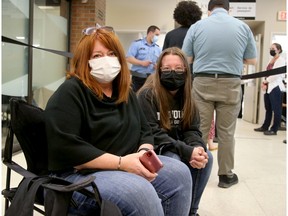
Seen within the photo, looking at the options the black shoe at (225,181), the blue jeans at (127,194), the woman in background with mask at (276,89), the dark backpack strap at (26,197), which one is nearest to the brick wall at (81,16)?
the woman in background with mask at (276,89)

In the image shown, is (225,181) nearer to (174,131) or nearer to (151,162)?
(174,131)

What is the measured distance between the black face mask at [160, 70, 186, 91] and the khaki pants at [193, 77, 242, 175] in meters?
0.71

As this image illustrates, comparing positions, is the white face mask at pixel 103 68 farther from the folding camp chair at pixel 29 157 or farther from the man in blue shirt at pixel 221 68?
the man in blue shirt at pixel 221 68

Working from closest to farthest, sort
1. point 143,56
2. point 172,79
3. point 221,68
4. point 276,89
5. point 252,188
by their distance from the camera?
point 172,79 < point 221,68 < point 252,188 < point 143,56 < point 276,89

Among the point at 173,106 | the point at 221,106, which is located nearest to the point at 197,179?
the point at 173,106

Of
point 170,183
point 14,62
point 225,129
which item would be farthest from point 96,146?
point 14,62

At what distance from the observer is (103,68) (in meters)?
1.32

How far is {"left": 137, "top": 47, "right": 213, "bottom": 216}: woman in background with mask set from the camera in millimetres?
1669

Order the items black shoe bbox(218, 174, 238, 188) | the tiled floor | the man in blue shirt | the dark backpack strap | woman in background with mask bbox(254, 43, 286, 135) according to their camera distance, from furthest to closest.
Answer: woman in background with mask bbox(254, 43, 286, 135)
black shoe bbox(218, 174, 238, 188)
the man in blue shirt
the tiled floor
the dark backpack strap

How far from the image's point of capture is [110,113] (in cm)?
129

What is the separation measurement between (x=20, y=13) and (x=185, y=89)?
8.41 ft

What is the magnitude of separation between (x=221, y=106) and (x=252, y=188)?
27.3 inches

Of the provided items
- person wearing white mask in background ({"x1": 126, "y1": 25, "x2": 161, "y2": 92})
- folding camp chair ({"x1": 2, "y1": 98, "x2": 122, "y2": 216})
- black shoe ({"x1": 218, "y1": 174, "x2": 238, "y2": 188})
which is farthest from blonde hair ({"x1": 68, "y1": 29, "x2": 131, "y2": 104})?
person wearing white mask in background ({"x1": 126, "y1": 25, "x2": 161, "y2": 92})

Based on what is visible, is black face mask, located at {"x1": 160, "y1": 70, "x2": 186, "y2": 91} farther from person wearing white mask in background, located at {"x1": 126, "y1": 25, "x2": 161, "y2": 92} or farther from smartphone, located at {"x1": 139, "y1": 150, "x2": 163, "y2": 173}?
person wearing white mask in background, located at {"x1": 126, "y1": 25, "x2": 161, "y2": 92}
